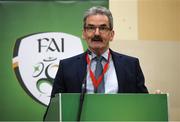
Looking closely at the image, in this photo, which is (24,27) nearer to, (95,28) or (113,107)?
(95,28)

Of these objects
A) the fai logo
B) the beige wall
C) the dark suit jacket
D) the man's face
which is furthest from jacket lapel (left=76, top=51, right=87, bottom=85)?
the beige wall

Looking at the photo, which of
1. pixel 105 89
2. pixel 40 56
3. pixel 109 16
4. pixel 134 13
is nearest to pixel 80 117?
pixel 105 89

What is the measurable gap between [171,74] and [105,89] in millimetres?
2092

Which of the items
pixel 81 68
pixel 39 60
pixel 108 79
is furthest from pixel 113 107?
pixel 39 60

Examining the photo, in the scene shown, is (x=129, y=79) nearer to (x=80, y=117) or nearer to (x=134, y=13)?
(x=80, y=117)

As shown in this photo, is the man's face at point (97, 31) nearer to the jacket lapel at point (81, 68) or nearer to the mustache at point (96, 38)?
the mustache at point (96, 38)

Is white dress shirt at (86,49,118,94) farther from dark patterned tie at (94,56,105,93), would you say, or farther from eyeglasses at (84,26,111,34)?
eyeglasses at (84,26,111,34)

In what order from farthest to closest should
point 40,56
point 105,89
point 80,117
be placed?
1. point 40,56
2. point 105,89
3. point 80,117

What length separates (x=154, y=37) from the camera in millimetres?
4094

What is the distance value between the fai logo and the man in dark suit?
5.25 ft

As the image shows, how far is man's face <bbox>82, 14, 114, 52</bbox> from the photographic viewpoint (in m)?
2.22

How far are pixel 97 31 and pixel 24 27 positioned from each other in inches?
76.2

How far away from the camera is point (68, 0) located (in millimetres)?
4055

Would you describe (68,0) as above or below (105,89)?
above
